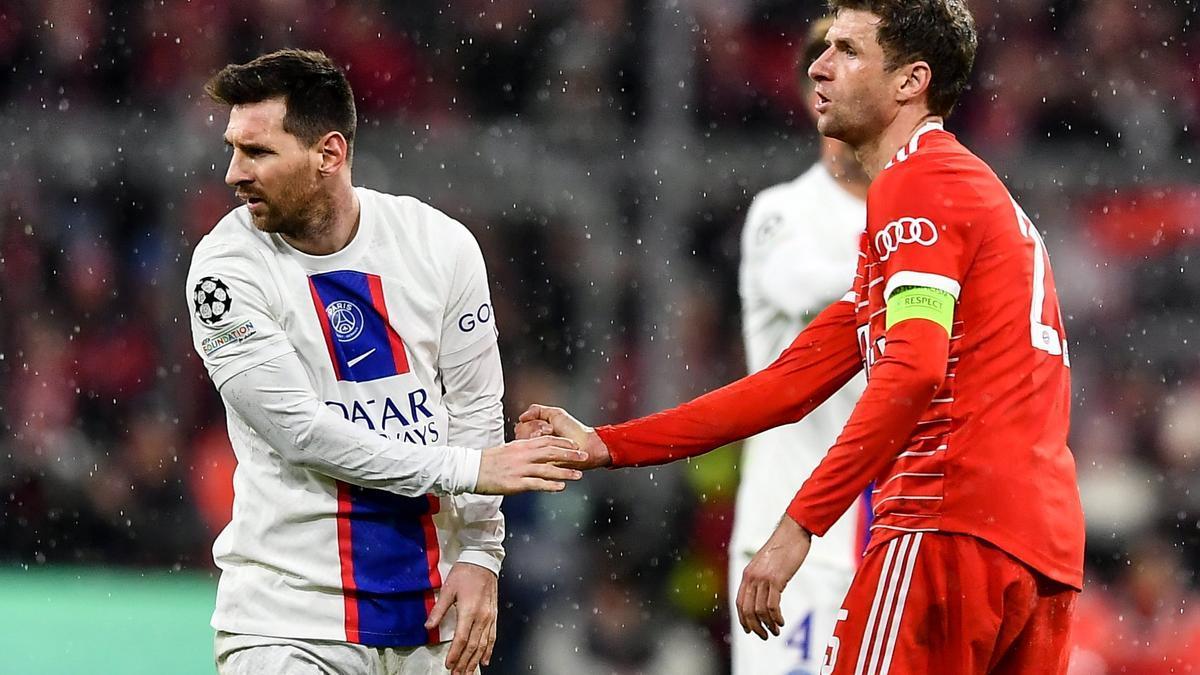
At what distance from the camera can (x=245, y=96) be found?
336cm

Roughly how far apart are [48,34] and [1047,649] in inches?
314

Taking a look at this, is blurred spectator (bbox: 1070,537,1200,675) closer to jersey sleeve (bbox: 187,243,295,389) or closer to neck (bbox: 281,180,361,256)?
neck (bbox: 281,180,361,256)

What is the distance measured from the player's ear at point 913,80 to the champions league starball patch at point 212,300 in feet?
4.34

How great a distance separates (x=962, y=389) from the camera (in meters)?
3.05

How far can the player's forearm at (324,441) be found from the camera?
Answer: 317 centimetres

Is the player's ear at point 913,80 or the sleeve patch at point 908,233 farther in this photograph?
the player's ear at point 913,80

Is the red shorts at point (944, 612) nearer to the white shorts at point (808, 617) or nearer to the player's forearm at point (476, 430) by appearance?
the player's forearm at point (476, 430)

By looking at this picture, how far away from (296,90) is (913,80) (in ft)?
3.94

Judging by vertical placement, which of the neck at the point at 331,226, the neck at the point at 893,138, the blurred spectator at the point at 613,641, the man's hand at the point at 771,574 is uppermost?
the neck at the point at 893,138

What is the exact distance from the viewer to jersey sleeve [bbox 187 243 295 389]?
10.5ft

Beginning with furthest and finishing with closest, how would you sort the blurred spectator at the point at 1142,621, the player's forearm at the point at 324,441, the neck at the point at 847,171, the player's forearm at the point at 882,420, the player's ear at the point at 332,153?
the blurred spectator at the point at 1142,621, the neck at the point at 847,171, the player's ear at the point at 332,153, the player's forearm at the point at 324,441, the player's forearm at the point at 882,420

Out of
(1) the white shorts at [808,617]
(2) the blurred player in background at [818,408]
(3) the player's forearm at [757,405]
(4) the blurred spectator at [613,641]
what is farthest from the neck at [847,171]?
(4) the blurred spectator at [613,641]

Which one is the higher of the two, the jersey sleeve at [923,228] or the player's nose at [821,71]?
the player's nose at [821,71]

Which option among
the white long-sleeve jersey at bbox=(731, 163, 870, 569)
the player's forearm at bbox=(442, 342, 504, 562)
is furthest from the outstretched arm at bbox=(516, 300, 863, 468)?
the white long-sleeve jersey at bbox=(731, 163, 870, 569)
